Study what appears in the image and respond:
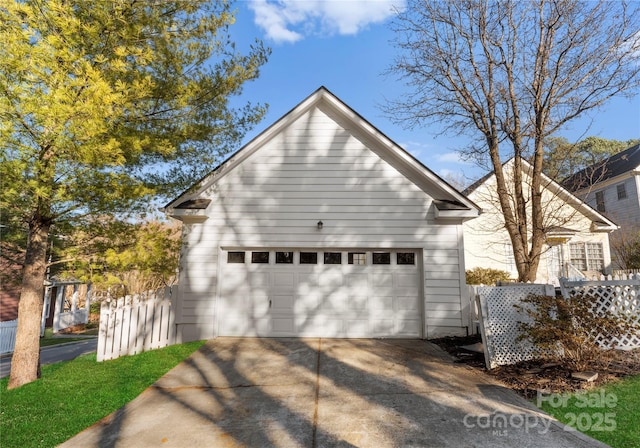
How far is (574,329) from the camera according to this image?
525cm

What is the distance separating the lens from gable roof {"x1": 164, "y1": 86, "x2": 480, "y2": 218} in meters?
8.48

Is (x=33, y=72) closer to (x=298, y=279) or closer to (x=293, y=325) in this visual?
(x=298, y=279)

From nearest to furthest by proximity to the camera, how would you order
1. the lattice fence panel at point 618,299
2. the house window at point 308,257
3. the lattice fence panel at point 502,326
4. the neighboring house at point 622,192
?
the lattice fence panel at point 618,299 → the lattice fence panel at point 502,326 → the house window at point 308,257 → the neighboring house at point 622,192

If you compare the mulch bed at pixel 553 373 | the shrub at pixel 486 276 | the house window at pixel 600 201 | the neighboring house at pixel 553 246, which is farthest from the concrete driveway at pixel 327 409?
the house window at pixel 600 201

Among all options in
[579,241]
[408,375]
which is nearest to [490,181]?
[579,241]

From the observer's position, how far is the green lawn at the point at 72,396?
3805 mm

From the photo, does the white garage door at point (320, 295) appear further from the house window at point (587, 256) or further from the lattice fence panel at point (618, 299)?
the house window at point (587, 256)

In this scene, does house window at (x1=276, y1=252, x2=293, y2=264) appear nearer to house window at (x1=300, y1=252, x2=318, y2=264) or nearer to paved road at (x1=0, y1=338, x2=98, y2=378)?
house window at (x1=300, y1=252, x2=318, y2=264)

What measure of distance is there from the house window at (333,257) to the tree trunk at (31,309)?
6106 mm

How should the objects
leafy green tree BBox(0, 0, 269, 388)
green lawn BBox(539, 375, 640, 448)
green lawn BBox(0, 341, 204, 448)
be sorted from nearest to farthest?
1. green lawn BBox(539, 375, 640, 448)
2. green lawn BBox(0, 341, 204, 448)
3. leafy green tree BBox(0, 0, 269, 388)

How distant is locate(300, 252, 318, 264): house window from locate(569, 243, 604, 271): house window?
15.4 meters

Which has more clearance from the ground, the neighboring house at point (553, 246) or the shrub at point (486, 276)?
the neighboring house at point (553, 246)

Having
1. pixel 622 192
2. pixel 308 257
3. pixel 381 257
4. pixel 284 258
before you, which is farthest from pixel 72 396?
pixel 622 192

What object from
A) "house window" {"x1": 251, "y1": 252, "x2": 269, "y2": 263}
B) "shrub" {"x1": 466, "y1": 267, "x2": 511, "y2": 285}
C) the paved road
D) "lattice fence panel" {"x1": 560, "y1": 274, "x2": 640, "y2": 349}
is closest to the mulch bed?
"lattice fence panel" {"x1": 560, "y1": 274, "x2": 640, "y2": 349}
